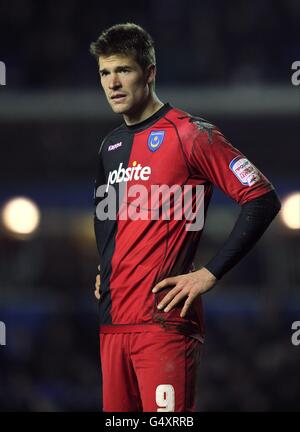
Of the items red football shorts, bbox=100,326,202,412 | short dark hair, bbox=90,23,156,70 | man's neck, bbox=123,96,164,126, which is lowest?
red football shorts, bbox=100,326,202,412

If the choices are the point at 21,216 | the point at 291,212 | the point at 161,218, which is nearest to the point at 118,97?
the point at 161,218

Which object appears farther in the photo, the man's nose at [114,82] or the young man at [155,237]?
the man's nose at [114,82]

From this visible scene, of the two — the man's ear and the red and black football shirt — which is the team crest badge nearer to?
the red and black football shirt

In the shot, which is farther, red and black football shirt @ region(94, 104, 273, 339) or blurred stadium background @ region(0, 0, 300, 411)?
blurred stadium background @ region(0, 0, 300, 411)

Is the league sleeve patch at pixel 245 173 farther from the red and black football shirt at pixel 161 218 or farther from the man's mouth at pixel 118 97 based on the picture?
the man's mouth at pixel 118 97

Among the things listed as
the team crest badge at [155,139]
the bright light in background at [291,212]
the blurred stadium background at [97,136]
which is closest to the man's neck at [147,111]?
the team crest badge at [155,139]

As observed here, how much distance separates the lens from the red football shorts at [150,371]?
4.18 meters

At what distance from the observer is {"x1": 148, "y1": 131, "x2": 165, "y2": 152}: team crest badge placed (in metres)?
4.40

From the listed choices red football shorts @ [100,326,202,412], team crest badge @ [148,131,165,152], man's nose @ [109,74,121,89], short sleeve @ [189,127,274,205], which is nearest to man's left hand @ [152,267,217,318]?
red football shorts @ [100,326,202,412]

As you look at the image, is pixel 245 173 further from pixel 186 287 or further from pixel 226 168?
pixel 186 287

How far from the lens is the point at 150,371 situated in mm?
4188

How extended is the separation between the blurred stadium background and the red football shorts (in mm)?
6469

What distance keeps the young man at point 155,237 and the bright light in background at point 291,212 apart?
8525 millimetres

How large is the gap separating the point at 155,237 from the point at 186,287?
0.27 metres
